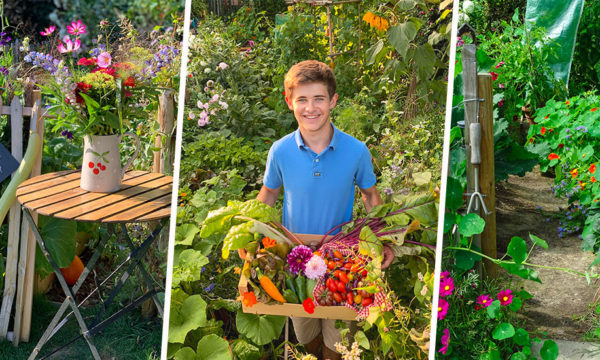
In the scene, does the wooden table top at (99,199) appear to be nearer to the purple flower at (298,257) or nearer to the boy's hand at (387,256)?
the purple flower at (298,257)

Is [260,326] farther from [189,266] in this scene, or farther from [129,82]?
[129,82]

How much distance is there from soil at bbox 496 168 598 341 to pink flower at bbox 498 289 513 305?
0.55 m

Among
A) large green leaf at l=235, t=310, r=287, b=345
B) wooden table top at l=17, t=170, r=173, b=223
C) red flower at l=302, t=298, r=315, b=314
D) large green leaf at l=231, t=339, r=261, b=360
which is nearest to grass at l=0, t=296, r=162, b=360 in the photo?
wooden table top at l=17, t=170, r=173, b=223

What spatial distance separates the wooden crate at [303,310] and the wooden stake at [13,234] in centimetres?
216

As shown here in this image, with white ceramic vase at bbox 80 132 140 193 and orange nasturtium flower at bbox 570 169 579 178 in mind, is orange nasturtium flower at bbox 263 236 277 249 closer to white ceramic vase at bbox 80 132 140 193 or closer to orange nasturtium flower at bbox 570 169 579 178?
white ceramic vase at bbox 80 132 140 193

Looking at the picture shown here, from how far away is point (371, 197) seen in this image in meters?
2.13

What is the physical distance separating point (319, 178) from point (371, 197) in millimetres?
257

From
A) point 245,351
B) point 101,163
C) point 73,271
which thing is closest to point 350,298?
point 245,351

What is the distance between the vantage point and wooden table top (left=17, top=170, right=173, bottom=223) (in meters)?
2.90

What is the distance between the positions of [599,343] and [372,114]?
2218mm

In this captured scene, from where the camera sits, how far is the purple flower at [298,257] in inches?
79.3

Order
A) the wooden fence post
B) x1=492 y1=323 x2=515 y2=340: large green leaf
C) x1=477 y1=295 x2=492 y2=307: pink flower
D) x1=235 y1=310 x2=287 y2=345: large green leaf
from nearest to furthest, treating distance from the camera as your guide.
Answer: x1=235 y1=310 x2=287 y2=345: large green leaf < x1=492 y1=323 x2=515 y2=340: large green leaf < x1=477 y1=295 x2=492 y2=307: pink flower < the wooden fence post

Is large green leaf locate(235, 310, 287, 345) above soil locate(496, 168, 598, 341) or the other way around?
above

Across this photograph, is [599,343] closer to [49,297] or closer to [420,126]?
[420,126]
